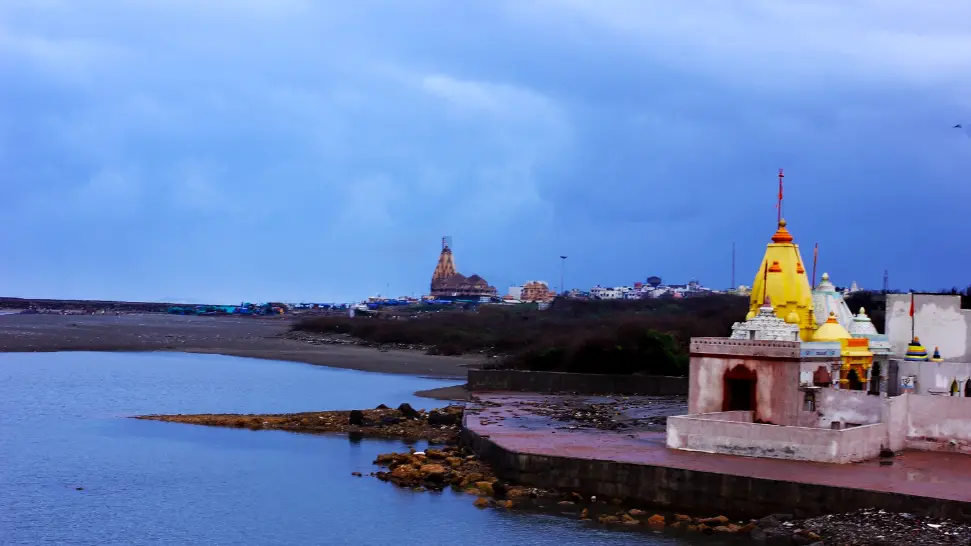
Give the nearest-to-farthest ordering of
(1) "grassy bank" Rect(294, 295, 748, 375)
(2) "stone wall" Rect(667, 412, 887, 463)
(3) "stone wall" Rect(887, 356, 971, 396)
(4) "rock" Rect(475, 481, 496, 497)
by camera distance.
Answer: (2) "stone wall" Rect(667, 412, 887, 463), (4) "rock" Rect(475, 481, 496, 497), (3) "stone wall" Rect(887, 356, 971, 396), (1) "grassy bank" Rect(294, 295, 748, 375)

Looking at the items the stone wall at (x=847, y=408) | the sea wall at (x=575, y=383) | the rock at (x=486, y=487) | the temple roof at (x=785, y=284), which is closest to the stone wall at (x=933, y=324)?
the temple roof at (x=785, y=284)

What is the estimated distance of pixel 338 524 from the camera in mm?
23266

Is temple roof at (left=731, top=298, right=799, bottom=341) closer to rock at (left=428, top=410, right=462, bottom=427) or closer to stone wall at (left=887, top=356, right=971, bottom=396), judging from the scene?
stone wall at (left=887, top=356, right=971, bottom=396)

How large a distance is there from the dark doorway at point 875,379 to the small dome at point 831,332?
67.2 inches

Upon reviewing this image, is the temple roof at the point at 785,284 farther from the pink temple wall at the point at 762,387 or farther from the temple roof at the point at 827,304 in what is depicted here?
the pink temple wall at the point at 762,387

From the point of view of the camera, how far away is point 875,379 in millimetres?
30078

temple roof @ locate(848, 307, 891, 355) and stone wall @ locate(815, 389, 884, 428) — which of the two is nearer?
stone wall @ locate(815, 389, 884, 428)

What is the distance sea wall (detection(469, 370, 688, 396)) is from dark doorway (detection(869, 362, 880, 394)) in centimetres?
1541

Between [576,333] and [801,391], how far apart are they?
5237cm

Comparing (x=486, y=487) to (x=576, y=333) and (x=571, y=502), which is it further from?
(x=576, y=333)

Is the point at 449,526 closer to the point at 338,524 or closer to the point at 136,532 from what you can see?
the point at 338,524

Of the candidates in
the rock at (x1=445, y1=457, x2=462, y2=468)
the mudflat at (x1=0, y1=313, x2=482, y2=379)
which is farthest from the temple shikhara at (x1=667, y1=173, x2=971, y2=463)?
the mudflat at (x1=0, y1=313, x2=482, y2=379)

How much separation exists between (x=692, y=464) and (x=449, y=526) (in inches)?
201

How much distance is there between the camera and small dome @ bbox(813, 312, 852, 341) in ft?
93.3
